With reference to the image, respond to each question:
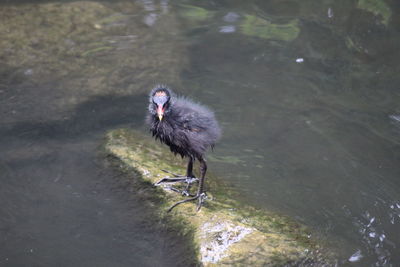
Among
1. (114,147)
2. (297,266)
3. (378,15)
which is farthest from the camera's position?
(378,15)

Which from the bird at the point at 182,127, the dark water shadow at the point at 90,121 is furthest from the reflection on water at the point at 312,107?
the dark water shadow at the point at 90,121

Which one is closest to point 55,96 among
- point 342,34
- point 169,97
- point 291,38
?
point 169,97

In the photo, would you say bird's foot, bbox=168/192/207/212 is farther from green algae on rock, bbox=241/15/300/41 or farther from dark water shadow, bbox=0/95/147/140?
green algae on rock, bbox=241/15/300/41

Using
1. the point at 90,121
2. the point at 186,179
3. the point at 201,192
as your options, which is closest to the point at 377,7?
the point at 90,121

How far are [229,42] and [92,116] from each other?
3104mm

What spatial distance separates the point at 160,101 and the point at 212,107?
230cm

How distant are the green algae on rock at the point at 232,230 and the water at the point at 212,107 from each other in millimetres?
216

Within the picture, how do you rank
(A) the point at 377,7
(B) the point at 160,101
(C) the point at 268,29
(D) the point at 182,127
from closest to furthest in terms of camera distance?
(B) the point at 160,101
(D) the point at 182,127
(C) the point at 268,29
(A) the point at 377,7

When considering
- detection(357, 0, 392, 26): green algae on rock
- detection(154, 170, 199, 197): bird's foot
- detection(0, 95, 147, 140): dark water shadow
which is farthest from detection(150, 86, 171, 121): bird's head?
detection(357, 0, 392, 26): green algae on rock

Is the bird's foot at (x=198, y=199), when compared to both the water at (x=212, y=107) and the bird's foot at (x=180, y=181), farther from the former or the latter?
the water at (x=212, y=107)

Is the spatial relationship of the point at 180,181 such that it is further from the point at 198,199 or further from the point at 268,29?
the point at 268,29

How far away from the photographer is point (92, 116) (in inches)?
259

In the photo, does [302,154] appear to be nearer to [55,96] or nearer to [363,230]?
[363,230]

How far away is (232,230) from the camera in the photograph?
431 centimetres
